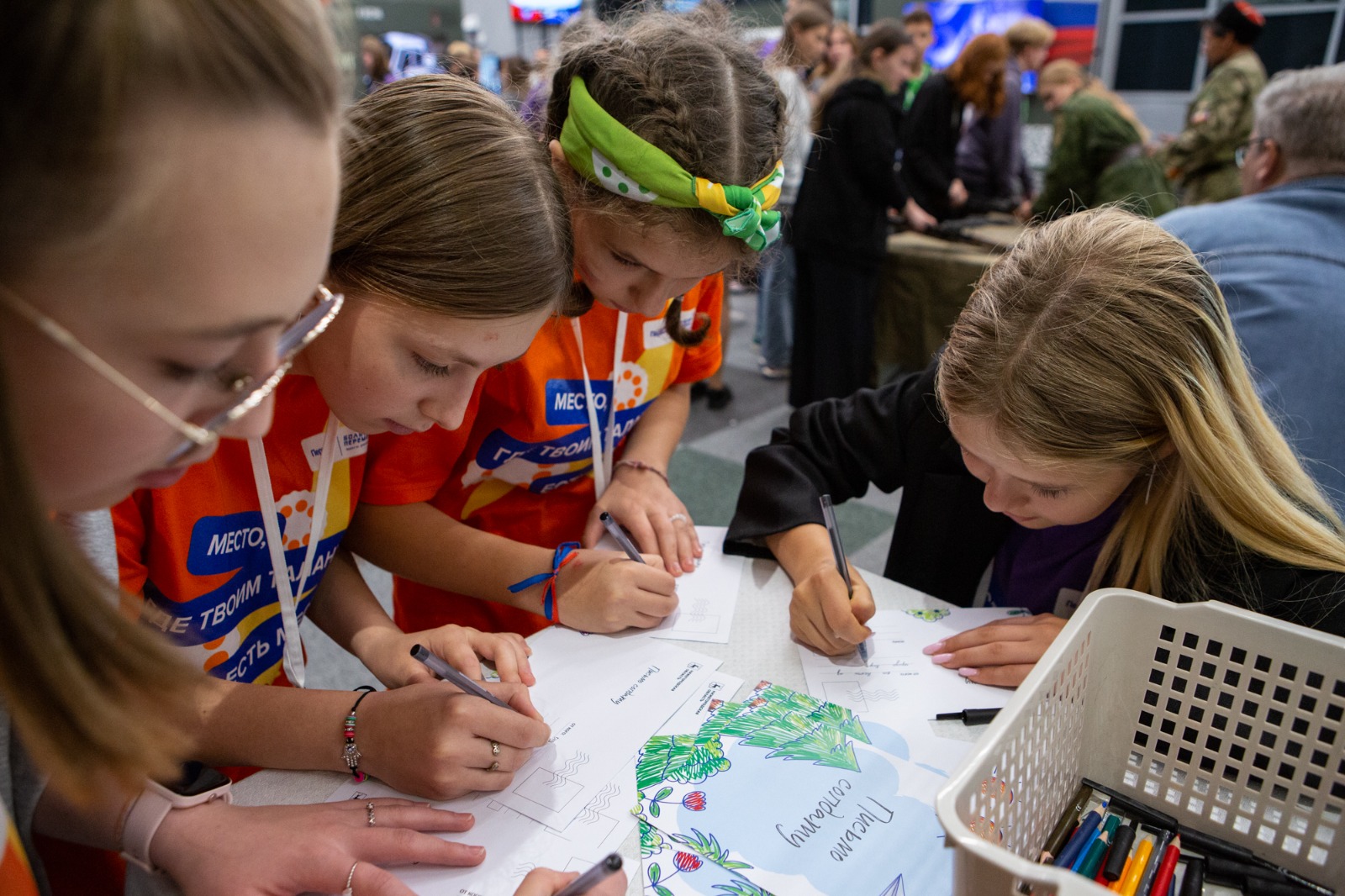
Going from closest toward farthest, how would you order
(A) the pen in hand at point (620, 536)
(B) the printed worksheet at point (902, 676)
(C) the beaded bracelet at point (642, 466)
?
(B) the printed worksheet at point (902, 676) < (A) the pen in hand at point (620, 536) < (C) the beaded bracelet at point (642, 466)

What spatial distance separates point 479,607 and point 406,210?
0.67m

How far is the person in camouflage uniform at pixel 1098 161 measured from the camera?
352 cm

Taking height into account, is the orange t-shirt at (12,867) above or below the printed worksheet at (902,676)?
above

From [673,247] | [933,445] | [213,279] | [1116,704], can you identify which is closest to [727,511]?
[933,445]

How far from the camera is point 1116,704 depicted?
0.78m

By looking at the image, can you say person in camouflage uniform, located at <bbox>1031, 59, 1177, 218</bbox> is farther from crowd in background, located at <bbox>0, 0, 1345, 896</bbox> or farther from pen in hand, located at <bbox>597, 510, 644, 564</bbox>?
pen in hand, located at <bbox>597, 510, 644, 564</bbox>

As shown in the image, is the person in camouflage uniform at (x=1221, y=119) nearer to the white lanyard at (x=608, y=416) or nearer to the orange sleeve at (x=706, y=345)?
the orange sleeve at (x=706, y=345)

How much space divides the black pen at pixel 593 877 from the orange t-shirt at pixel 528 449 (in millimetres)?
618

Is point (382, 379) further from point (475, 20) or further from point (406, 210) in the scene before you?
point (475, 20)

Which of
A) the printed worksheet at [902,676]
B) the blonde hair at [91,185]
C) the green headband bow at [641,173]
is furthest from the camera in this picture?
the green headband bow at [641,173]

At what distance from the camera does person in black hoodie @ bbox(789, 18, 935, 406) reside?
324 cm

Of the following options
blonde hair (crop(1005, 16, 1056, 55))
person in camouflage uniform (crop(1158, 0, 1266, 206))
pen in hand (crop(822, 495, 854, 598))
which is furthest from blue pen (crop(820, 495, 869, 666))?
blonde hair (crop(1005, 16, 1056, 55))

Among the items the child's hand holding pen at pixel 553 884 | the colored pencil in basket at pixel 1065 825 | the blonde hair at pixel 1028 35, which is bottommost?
the colored pencil in basket at pixel 1065 825

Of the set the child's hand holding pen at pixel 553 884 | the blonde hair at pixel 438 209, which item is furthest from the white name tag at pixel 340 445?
the child's hand holding pen at pixel 553 884
